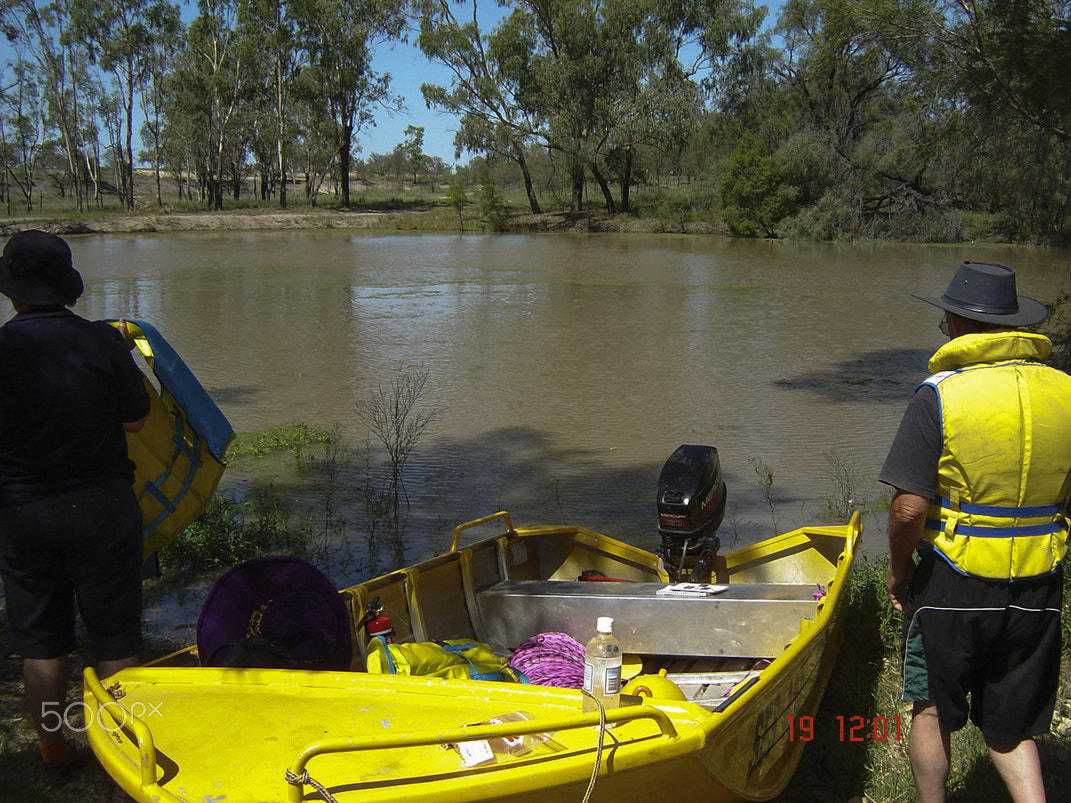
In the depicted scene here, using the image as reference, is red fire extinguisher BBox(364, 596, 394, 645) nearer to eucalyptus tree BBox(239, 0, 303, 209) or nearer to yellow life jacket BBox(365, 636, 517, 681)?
yellow life jacket BBox(365, 636, 517, 681)

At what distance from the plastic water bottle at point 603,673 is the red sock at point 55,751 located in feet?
6.60

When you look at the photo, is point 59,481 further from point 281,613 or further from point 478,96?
point 478,96

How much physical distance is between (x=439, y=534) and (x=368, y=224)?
142 feet

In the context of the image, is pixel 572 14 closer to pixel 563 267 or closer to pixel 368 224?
pixel 368 224

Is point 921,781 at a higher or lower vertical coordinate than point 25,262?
lower

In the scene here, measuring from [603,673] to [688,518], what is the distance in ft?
7.12

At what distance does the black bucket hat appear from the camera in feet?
10.5

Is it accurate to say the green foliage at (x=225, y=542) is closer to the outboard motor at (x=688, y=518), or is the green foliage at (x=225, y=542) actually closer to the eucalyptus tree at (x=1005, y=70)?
the outboard motor at (x=688, y=518)

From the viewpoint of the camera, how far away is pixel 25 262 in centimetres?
319

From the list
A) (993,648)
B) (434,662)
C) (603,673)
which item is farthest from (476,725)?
(993,648)

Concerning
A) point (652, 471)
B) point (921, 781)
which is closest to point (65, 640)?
point (921, 781)

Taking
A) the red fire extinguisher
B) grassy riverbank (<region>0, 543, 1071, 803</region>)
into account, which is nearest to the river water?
grassy riverbank (<region>0, 543, 1071, 803</region>)

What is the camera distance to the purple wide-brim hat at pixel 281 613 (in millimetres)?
3299

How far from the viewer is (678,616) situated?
13.4ft
